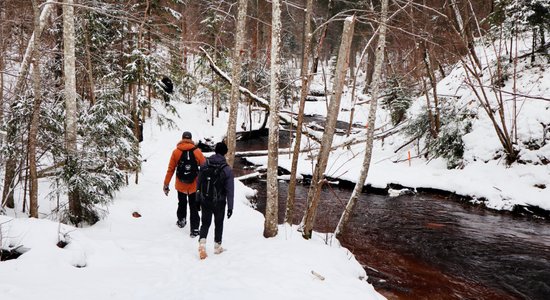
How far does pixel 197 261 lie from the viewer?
5676 mm

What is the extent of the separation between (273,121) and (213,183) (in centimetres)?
159

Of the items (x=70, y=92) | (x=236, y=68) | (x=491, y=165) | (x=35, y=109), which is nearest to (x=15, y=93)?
(x=70, y=92)

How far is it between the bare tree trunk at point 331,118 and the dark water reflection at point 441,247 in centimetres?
54

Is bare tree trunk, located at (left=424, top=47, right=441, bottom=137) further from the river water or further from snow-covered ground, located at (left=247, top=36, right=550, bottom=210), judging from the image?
the river water

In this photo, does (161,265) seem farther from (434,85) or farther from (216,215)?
(434,85)

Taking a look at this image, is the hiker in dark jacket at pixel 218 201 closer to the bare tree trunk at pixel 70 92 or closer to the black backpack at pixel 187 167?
the black backpack at pixel 187 167

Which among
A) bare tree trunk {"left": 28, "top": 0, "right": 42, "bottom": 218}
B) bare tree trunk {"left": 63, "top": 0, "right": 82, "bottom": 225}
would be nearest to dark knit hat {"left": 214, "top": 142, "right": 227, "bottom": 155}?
bare tree trunk {"left": 63, "top": 0, "right": 82, "bottom": 225}

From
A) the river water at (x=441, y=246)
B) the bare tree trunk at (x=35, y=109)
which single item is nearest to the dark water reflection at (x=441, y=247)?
the river water at (x=441, y=246)

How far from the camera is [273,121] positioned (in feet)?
21.0

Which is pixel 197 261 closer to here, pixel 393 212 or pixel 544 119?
pixel 393 212

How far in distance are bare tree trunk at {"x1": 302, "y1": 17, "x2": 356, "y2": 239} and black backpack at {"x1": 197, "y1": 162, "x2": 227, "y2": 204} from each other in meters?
2.07

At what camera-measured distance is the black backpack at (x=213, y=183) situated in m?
5.82

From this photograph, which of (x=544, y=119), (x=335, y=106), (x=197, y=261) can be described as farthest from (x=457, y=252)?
(x=544, y=119)

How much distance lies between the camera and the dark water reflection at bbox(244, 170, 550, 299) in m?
6.68
